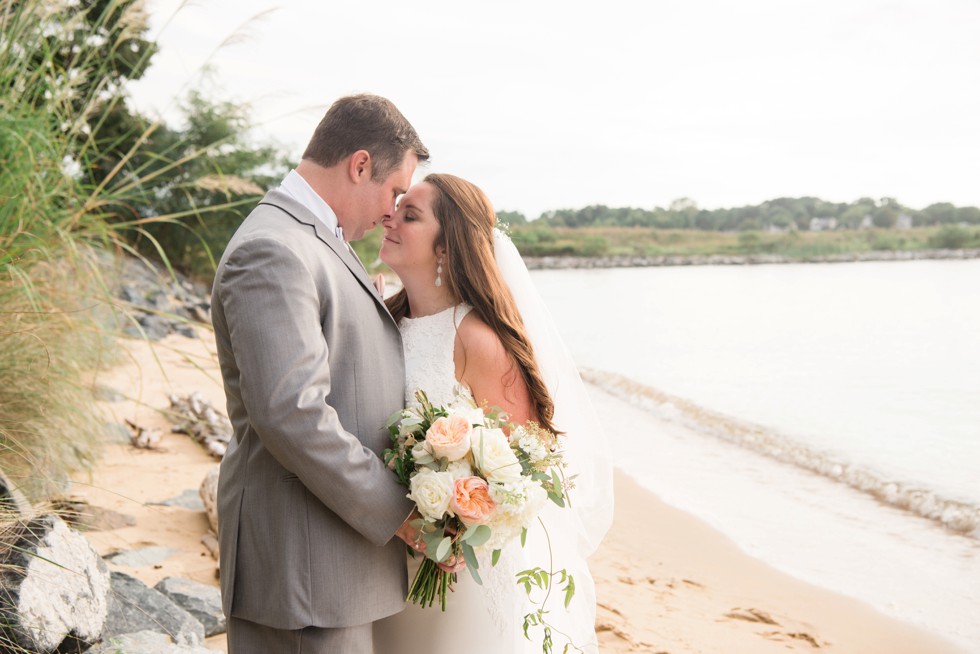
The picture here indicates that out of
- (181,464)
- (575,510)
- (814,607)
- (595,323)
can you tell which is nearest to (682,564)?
(814,607)

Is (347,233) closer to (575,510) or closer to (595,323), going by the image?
(575,510)

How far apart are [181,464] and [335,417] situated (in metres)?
5.19

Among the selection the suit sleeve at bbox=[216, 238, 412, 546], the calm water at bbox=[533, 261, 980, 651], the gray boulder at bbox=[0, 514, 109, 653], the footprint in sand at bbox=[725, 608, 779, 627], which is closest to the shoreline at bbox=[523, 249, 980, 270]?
the calm water at bbox=[533, 261, 980, 651]

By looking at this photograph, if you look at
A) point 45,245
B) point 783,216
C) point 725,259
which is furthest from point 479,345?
point 783,216

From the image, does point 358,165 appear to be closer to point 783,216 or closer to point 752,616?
point 752,616

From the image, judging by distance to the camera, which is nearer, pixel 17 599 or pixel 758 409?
pixel 17 599

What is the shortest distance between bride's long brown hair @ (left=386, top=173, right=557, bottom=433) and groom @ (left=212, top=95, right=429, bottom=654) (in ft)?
2.14

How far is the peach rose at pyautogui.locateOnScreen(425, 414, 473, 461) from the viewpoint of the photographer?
2275 mm

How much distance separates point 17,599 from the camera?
280 cm

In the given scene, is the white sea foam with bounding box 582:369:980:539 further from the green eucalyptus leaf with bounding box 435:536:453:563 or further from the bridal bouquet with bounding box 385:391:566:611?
the green eucalyptus leaf with bounding box 435:536:453:563

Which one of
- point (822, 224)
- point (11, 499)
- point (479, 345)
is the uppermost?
point (822, 224)

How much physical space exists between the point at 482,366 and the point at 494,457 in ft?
2.44

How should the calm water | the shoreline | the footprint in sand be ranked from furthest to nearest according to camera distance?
the shoreline
the calm water
the footprint in sand

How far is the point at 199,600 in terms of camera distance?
407 centimetres
